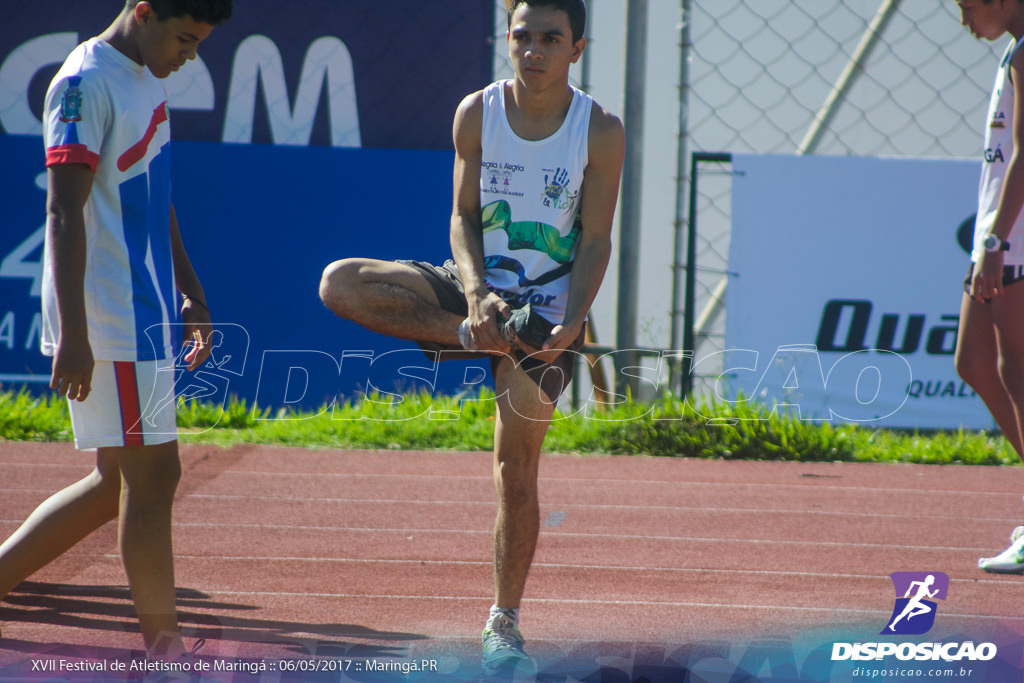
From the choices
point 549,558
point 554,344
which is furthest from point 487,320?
point 549,558

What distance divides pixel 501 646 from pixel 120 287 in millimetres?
1248

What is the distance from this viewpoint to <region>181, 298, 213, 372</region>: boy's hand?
2.89 meters

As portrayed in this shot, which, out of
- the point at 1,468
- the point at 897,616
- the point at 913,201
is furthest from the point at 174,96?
the point at 897,616

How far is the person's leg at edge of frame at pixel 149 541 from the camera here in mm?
2654

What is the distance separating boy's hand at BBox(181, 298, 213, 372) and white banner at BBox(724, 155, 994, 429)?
374cm

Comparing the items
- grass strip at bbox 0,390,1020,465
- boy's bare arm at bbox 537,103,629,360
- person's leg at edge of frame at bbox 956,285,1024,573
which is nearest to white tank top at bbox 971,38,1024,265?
person's leg at edge of frame at bbox 956,285,1024,573

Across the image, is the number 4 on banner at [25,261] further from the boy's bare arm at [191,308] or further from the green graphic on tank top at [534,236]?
the green graphic on tank top at [534,236]

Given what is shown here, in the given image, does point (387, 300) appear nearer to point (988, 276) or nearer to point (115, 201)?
point (115, 201)

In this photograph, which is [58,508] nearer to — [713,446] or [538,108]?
[538,108]

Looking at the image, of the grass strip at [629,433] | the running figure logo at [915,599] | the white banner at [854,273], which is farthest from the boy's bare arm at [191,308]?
the white banner at [854,273]

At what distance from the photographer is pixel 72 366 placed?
242cm

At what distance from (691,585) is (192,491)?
2.29m

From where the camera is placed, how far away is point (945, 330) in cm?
610

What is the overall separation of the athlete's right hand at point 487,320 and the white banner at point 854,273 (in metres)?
3.53
